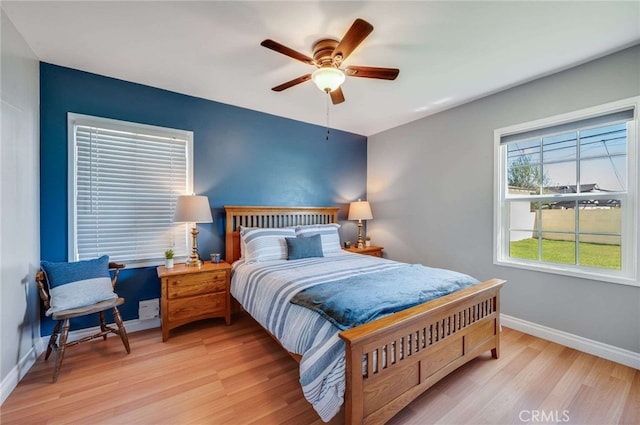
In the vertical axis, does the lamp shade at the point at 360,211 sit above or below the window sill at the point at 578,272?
above

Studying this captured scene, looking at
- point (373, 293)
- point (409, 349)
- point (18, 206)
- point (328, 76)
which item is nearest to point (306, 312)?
point (373, 293)

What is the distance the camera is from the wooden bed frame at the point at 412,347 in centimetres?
133

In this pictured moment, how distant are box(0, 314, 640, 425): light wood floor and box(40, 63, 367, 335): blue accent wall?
778 millimetres

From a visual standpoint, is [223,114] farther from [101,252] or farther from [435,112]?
[435,112]

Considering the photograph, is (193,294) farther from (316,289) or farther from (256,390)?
(316,289)

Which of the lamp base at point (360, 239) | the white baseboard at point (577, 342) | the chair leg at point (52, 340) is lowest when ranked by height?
the white baseboard at point (577, 342)

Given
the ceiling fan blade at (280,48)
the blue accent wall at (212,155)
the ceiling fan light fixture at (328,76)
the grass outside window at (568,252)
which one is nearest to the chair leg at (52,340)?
the blue accent wall at (212,155)

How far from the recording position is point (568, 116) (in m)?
2.42

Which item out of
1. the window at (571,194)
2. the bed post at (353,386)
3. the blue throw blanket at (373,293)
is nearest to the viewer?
the bed post at (353,386)

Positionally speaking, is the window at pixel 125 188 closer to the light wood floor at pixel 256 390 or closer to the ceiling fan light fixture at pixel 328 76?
the light wood floor at pixel 256 390

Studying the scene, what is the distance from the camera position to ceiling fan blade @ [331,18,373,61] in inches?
58.6

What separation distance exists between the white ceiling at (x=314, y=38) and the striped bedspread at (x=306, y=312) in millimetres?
1896

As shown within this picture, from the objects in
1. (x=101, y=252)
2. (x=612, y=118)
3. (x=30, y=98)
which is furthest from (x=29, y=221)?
(x=612, y=118)

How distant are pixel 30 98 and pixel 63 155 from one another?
0.50 meters
